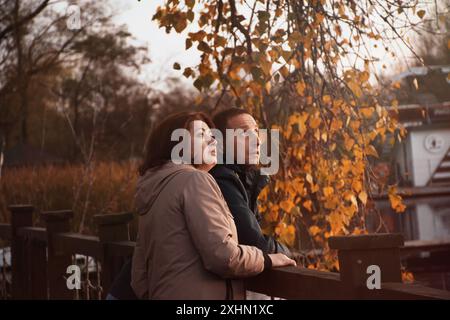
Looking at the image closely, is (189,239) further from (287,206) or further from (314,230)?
(314,230)

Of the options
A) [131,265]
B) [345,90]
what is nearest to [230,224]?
[131,265]

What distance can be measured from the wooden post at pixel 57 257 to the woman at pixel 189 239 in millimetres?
1829

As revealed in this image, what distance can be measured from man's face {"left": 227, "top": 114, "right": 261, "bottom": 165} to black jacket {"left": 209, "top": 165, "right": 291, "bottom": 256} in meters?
0.05

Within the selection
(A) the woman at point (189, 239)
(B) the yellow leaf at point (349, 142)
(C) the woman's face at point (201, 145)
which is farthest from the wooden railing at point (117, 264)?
(B) the yellow leaf at point (349, 142)

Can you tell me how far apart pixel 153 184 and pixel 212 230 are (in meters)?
0.27

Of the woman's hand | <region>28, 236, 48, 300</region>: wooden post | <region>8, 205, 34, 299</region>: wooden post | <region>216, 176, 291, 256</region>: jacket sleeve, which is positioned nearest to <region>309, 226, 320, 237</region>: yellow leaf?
<region>28, 236, 48, 300</region>: wooden post

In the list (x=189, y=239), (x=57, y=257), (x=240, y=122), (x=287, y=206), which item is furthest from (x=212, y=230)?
(x=57, y=257)

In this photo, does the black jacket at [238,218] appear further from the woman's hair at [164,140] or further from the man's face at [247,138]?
the woman's hair at [164,140]

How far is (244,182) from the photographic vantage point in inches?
93.0

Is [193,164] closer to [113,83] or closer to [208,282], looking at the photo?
[208,282]
